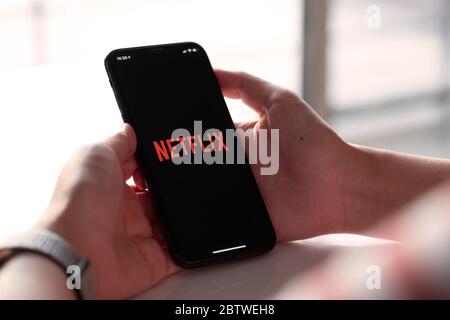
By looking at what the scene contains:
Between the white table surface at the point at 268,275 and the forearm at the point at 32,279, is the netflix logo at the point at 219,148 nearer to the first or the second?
the white table surface at the point at 268,275

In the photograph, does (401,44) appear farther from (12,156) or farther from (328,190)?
(328,190)

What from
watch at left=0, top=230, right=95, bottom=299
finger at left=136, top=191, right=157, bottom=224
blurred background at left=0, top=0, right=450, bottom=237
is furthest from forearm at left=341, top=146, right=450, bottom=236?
blurred background at left=0, top=0, right=450, bottom=237

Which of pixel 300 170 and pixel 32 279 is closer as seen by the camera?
pixel 32 279

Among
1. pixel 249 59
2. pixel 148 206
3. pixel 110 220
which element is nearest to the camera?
pixel 110 220

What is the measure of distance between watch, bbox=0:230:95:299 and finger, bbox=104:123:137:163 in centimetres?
15

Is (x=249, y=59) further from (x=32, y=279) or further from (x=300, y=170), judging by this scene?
(x=32, y=279)

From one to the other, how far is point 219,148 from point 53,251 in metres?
0.27

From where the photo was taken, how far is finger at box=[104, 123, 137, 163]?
75 centimetres

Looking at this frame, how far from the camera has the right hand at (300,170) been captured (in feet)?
2.74

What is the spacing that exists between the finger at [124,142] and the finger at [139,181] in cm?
3

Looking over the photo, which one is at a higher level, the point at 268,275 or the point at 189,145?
the point at 189,145

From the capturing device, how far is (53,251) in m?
0.60

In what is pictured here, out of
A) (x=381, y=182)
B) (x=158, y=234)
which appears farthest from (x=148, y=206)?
(x=381, y=182)

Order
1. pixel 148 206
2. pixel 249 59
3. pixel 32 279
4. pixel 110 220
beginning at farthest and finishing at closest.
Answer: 1. pixel 249 59
2. pixel 148 206
3. pixel 110 220
4. pixel 32 279
